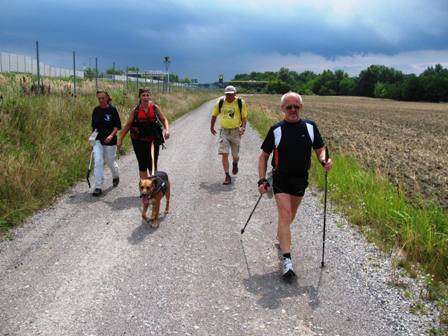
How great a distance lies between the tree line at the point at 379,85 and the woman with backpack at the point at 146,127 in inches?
3465

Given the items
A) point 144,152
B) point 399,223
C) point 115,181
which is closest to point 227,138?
point 144,152

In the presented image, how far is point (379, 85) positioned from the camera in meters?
127

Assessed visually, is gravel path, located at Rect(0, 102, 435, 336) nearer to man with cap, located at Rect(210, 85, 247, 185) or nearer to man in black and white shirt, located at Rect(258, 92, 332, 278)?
man in black and white shirt, located at Rect(258, 92, 332, 278)

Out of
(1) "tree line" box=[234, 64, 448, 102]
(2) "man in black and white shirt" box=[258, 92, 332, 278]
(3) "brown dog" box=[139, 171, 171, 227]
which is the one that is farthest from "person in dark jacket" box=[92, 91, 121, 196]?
(1) "tree line" box=[234, 64, 448, 102]

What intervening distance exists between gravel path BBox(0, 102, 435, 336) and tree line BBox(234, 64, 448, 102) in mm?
89273

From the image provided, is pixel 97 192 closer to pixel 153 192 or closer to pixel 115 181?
pixel 115 181

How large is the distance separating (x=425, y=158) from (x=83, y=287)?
41.5ft

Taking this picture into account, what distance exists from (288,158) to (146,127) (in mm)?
3471

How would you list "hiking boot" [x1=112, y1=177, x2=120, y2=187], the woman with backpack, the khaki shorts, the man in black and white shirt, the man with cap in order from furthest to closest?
the khaki shorts → the man with cap → "hiking boot" [x1=112, y1=177, x2=120, y2=187] → the woman with backpack → the man in black and white shirt

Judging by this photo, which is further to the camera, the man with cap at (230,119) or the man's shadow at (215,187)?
the man with cap at (230,119)

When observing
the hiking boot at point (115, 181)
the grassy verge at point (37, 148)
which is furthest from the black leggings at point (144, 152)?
the grassy verge at point (37, 148)

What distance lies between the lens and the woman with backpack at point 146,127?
23.9 ft

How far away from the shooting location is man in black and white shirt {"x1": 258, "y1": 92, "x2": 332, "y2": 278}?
15.3 ft

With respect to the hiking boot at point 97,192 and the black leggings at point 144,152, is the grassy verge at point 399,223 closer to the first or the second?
the black leggings at point 144,152
